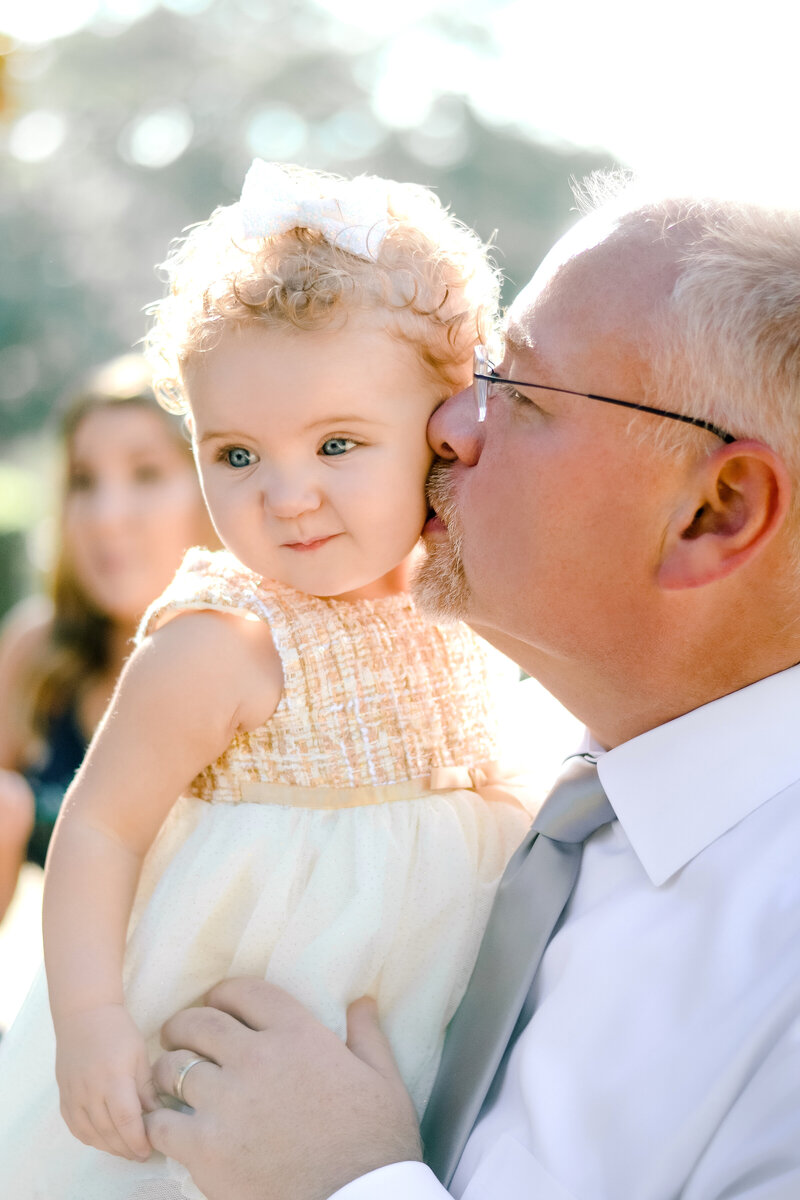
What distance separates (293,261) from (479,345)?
→ 1.20 ft

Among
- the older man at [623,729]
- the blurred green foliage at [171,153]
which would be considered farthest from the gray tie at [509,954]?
the blurred green foliage at [171,153]

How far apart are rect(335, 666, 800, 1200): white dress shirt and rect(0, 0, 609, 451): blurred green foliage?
39.7 feet

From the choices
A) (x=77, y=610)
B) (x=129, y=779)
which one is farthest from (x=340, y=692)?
(x=77, y=610)

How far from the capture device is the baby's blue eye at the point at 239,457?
1.92 meters

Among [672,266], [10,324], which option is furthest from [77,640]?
[10,324]

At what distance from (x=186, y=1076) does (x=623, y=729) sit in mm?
904

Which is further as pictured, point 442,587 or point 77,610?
point 77,610

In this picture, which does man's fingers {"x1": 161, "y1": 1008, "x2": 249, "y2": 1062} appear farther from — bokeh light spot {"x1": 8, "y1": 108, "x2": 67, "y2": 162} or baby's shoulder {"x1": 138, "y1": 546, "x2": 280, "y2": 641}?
bokeh light spot {"x1": 8, "y1": 108, "x2": 67, "y2": 162}

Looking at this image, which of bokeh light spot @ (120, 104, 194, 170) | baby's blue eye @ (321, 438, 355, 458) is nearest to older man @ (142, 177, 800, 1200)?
baby's blue eye @ (321, 438, 355, 458)

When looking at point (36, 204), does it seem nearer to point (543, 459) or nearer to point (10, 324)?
point (10, 324)

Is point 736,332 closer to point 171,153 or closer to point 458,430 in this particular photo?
point 458,430

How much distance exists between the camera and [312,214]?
1.94 m

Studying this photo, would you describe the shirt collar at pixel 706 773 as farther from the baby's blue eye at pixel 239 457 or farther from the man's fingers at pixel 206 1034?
the baby's blue eye at pixel 239 457

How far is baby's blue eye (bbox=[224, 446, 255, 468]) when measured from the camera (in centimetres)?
192
